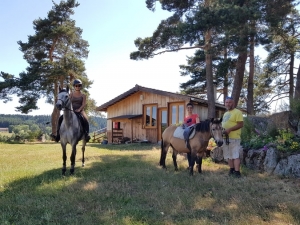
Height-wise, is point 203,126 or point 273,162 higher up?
point 203,126

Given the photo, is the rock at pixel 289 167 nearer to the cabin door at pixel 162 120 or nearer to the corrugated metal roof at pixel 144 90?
the corrugated metal roof at pixel 144 90

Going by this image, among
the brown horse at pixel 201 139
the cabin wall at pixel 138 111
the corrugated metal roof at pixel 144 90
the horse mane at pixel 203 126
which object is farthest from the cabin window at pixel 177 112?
the horse mane at pixel 203 126

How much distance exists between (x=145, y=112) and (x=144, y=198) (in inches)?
558

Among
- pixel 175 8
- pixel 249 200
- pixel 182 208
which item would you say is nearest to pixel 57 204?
pixel 182 208

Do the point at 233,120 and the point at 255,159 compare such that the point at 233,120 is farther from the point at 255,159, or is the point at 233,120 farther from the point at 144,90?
the point at 144,90

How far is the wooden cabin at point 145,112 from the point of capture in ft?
54.5

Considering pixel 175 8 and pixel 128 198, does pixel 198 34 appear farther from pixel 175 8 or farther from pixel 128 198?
pixel 128 198

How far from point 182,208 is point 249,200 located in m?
1.20

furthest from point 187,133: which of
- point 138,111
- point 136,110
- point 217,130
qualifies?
point 136,110

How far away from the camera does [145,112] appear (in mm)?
18609

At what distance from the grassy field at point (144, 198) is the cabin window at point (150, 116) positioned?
11.2 m

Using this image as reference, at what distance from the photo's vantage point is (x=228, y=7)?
10891 mm

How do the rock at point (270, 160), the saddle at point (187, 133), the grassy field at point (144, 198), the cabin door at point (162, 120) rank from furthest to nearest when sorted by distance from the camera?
the cabin door at point (162, 120)
the rock at point (270, 160)
the saddle at point (187, 133)
the grassy field at point (144, 198)

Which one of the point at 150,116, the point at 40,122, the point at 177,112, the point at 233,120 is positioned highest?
the point at 40,122
